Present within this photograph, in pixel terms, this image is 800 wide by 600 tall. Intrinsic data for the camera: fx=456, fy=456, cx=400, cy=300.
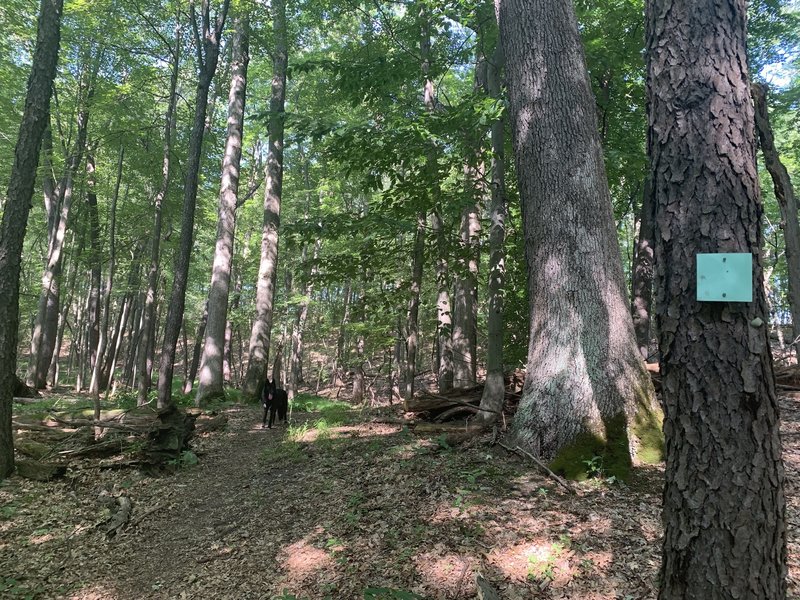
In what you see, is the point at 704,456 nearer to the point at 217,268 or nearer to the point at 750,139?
the point at 750,139

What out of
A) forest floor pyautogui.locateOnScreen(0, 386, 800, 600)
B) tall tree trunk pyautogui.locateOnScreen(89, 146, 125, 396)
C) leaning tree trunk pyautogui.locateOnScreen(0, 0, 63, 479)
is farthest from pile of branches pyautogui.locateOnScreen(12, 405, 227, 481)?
tall tree trunk pyautogui.locateOnScreen(89, 146, 125, 396)

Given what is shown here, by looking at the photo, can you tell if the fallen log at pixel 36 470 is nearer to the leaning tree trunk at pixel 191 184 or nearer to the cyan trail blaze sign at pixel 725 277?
the leaning tree trunk at pixel 191 184

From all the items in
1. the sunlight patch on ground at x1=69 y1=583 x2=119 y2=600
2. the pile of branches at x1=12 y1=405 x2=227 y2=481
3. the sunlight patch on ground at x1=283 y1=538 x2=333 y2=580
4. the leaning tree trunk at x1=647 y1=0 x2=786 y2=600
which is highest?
the leaning tree trunk at x1=647 y1=0 x2=786 y2=600

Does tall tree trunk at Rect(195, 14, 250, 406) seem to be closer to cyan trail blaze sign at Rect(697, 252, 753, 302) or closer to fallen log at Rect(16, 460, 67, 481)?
fallen log at Rect(16, 460, 67, 481)

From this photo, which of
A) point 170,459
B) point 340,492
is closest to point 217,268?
point 170,459

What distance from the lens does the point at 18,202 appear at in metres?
5.97

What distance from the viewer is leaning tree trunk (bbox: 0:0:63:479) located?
19.3 ft

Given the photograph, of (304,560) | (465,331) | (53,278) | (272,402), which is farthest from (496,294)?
(53,278)

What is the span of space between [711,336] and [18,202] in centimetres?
763

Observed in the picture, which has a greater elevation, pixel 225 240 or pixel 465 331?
pixel 225 240

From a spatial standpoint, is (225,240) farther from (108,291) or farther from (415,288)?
(415,288)

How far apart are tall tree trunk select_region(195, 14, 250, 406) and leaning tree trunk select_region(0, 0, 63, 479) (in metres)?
6.51

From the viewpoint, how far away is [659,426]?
451 cm

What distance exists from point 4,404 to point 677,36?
25.7 feet
